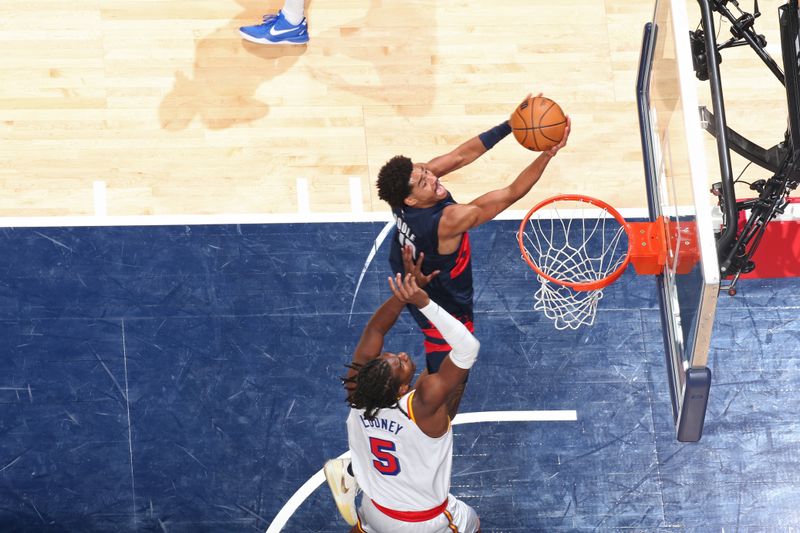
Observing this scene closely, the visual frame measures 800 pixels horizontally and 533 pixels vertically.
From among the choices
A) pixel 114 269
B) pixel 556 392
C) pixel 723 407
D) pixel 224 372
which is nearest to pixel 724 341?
pixel 723 407

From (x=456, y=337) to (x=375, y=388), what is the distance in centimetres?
51

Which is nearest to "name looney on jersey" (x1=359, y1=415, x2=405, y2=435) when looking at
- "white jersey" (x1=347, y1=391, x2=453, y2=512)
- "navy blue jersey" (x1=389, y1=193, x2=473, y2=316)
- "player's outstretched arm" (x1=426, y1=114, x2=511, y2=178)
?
"white jersey" (x1=347, y1=391, x2=453, y2=512)

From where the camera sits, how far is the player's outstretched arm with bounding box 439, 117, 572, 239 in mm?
6129

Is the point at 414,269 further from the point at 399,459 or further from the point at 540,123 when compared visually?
the point at 540,123

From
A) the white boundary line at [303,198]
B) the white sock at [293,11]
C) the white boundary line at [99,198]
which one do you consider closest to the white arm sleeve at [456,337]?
the white boundary line at [303,198]

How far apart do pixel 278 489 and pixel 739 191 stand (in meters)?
4.16

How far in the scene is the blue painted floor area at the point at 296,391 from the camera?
720 centimetres

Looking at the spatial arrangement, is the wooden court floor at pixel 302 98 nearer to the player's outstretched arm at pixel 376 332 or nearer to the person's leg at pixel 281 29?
the person's leg at pixel 281 29

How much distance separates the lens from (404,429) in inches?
222

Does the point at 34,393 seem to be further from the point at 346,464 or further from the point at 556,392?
the point at 556,392

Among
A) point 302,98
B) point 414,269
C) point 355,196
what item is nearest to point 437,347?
point 414,269

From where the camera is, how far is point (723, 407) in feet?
24.2

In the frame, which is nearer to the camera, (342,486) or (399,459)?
(399,459)

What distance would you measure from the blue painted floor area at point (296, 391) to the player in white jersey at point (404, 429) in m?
1.21
